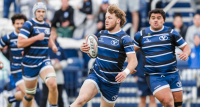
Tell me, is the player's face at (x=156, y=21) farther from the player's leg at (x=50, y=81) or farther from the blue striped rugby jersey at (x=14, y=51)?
the blue striped rugby jersey at (x=14, y=51)

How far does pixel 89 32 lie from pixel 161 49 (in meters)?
4.79

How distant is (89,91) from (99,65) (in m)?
0.58

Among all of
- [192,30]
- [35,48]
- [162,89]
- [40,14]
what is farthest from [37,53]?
[192,30]

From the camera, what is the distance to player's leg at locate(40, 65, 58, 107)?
6922 mm

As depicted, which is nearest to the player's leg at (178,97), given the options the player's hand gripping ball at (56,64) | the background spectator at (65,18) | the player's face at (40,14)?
the player's face at (40,14)

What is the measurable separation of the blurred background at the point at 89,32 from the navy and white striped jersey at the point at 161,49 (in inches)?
89.4

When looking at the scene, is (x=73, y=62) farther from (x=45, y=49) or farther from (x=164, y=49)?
(x=164, y=49)

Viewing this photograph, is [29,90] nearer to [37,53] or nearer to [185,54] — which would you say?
[37,53]

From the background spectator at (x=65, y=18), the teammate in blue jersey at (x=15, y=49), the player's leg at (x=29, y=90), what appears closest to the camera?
the player's leg at (x=29, y=90)

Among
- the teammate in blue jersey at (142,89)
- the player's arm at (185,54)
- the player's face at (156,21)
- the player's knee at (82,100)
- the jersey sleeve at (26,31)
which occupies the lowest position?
the teammate in blue jersey at (142,89)

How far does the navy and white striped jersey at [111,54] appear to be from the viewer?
239 inches

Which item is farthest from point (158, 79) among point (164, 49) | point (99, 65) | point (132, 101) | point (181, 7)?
point (181, 7)

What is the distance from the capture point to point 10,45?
323 inches

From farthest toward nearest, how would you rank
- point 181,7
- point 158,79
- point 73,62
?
point 181,7 → point 73,62 → point 158,79
